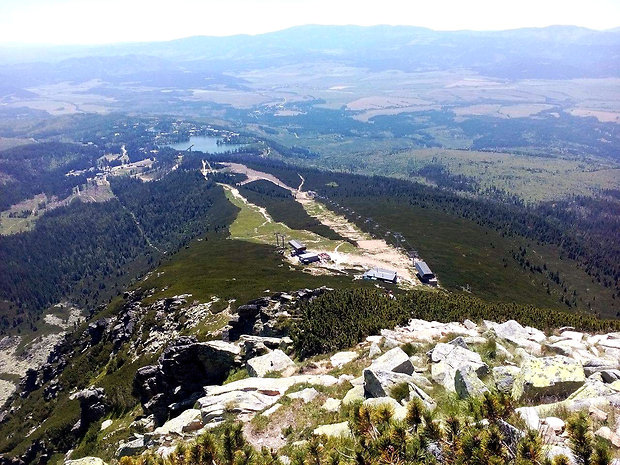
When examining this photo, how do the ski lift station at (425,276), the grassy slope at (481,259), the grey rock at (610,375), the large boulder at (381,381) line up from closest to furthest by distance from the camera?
1. the large boulder at (381,381)
2. the grey rock at (610,375)
3. the ski lift station at (425,276)
4. the grassy slope at (481,259)

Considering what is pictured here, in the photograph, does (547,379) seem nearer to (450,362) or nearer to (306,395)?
(450,362)

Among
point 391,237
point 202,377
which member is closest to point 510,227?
point 391,237

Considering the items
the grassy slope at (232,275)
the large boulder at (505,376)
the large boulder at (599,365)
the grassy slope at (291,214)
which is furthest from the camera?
the grassy slope at (291,214)

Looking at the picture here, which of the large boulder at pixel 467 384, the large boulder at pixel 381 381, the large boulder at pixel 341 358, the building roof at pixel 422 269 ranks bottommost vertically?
the building roof at pixel 422 269

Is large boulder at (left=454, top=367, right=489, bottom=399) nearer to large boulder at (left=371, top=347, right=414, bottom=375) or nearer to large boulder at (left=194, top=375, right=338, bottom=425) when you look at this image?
large boulder at (left=371, top=347, right=414, bottom=375)

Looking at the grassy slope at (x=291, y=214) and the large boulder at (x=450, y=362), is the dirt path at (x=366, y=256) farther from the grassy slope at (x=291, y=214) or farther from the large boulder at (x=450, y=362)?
the large boulder at (x=450, y=362)

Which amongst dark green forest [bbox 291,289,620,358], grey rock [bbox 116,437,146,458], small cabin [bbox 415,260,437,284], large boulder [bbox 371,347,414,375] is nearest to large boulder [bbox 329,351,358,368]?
dark green forest [bbox 291,289,620,358]

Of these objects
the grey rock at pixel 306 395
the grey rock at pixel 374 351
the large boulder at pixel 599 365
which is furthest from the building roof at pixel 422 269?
the grey rock at pixel 306 395

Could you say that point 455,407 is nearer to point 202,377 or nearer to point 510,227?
point 202,377

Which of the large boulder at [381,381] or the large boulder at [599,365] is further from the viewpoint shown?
the large boulder at [599,365]
